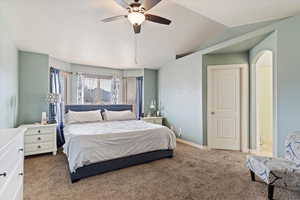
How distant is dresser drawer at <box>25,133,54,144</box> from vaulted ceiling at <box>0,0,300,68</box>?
2.06m

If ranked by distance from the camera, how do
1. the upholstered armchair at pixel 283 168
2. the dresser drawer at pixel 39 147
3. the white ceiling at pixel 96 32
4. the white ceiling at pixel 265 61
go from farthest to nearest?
1. the white ceiling at pixel 265 61
2. the dresser drawer at pixel 39 147
3. the white ceiling at pixel 96 32
4. the upholstered armchair at pixel 283 168

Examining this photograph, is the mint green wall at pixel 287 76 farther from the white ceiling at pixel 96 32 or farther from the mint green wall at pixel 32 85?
the mint green wall at pixel 32 85

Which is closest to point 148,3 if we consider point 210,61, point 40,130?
point 210,61

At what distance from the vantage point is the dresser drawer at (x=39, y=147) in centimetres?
352

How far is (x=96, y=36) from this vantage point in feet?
12.2

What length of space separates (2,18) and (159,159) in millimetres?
3774

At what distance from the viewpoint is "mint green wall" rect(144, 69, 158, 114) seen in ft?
19.8

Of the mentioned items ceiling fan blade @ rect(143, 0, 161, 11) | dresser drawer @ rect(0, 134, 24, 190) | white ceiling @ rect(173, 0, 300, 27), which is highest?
white ceiling @ rect(173, 0, 300, 27)

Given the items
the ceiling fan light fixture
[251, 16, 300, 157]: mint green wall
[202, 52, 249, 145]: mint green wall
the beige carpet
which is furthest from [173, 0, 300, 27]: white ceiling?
the beige carpet

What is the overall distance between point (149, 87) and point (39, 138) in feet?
12.2

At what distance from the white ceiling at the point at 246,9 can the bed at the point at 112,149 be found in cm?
242

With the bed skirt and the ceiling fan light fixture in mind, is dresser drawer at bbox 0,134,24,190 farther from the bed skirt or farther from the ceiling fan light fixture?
the ceiling fan light fixture

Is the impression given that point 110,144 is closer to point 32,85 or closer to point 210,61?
point 32,85

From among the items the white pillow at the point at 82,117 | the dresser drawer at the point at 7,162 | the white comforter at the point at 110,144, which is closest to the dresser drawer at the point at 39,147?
the white pillow at the point at 82,117
